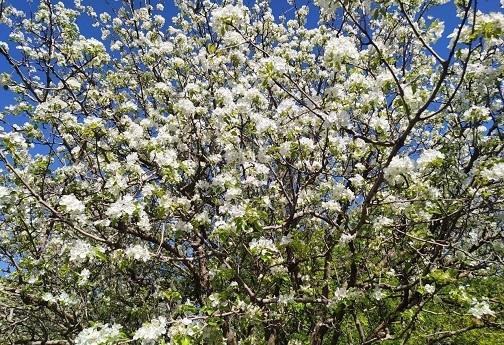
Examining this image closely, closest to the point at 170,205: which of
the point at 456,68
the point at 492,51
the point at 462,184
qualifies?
the point at 462,184

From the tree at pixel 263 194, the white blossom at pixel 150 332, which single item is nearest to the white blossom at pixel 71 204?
the tree at pixel 263 194

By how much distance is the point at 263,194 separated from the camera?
7504 millimetres

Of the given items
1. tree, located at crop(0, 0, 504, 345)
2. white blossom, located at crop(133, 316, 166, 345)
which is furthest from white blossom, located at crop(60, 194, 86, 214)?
white blossom, located at crop(133, 316, 166, 345)

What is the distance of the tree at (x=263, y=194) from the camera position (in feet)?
17.4

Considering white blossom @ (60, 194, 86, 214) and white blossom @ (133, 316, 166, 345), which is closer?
white blossom @ (133, 316, 166, 345)

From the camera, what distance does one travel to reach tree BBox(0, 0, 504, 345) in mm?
5293

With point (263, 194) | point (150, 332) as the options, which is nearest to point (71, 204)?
point (150, 332)

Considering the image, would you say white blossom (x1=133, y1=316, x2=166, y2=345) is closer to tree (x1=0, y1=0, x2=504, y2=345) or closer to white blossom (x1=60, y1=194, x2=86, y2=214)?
tree (x1=0, y1=0, x2=504, y2=345)

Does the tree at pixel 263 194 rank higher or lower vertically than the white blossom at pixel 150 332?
higher

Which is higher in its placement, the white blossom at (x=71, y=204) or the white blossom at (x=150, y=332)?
the white blossom at (x=71, y=204)

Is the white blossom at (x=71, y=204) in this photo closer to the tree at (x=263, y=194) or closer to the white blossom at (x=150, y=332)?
the tree at (x=263, y=194)

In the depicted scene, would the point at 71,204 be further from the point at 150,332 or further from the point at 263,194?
the point at 263,194

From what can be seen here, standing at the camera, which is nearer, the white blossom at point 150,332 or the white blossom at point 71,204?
the white blossom at point 150,332

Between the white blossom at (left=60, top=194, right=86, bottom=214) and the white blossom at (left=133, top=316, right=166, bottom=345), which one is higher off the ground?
the white blossom at (left=60, top=194, right=86, bottom=214)
